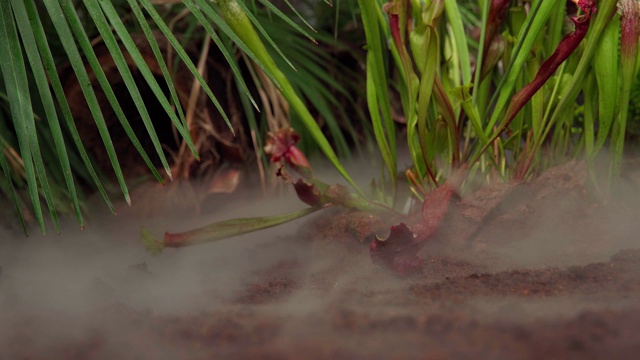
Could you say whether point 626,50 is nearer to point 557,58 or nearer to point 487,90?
point 557,58

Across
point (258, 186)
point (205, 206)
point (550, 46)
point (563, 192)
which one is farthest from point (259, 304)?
point (258, 186)

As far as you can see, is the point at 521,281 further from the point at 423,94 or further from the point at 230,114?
the point at 230,114

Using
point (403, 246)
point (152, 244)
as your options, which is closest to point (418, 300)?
point (403, 246)

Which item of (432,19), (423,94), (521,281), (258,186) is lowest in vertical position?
(258,186)

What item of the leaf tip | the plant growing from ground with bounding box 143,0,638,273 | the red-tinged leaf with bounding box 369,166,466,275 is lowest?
the leaf tip

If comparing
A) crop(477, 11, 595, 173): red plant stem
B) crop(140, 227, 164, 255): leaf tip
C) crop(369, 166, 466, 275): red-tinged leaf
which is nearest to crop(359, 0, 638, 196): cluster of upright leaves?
crop(477, 11, 595, 173): red plant stem

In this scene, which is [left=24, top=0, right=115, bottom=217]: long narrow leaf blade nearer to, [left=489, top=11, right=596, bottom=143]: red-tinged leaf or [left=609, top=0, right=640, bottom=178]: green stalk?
[left=489, top=11, right=596, bottom=143]: red-tinged leaf

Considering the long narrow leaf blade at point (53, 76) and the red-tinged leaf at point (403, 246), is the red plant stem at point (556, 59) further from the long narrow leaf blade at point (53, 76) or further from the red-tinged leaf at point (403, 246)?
the long narrow leaf blade at point (53, 76)
